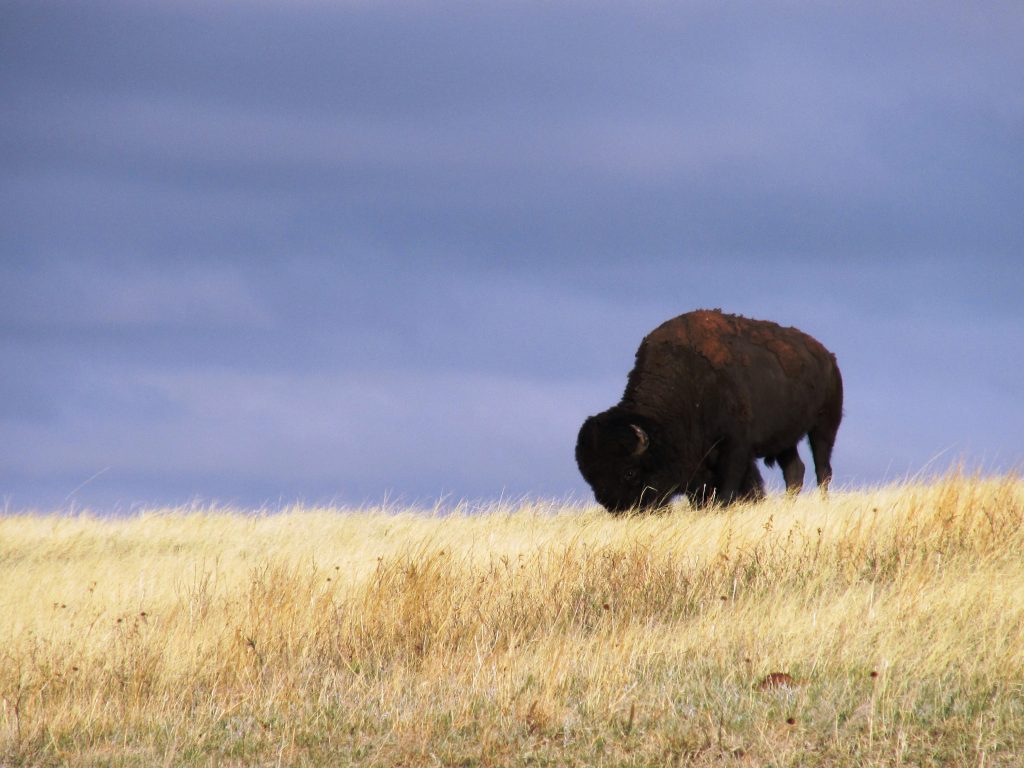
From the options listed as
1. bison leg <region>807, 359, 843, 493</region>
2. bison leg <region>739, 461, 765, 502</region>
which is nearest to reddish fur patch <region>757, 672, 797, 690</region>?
bison leg <region>739, 461, 765, 502</region>

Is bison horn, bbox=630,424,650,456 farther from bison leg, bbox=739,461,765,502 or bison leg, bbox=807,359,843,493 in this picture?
bison leg, bbox=807,359,843,493

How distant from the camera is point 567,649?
7250mm

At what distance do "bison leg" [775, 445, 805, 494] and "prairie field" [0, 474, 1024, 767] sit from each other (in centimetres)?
445

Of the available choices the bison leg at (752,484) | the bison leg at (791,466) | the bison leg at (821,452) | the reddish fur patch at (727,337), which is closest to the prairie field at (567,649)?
the bison leg at (752,484)

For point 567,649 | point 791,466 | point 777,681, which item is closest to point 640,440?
point 791,466

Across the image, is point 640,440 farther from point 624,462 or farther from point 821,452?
point 821,452

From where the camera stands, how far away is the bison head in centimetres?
1352

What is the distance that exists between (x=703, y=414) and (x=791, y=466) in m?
3.36

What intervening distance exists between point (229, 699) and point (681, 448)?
8.12 meters

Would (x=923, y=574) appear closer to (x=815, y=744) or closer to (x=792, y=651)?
(x=792, y=651)

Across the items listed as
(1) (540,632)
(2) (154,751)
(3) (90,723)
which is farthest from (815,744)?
(3) (90,723)

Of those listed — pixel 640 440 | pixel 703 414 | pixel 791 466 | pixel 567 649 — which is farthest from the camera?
pixel 791 466

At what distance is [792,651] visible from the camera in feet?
22.7

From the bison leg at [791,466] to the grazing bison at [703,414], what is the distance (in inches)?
26.4
